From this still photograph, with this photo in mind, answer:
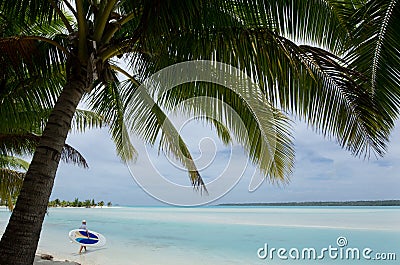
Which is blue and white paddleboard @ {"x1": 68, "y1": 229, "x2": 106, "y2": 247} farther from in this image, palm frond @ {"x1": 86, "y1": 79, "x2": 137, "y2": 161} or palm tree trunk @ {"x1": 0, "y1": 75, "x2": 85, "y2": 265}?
palm tree trunk @ {"x1": 0, "y1": 75, "x2": 85, "y2": 265}

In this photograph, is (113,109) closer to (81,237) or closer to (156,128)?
(156,128)

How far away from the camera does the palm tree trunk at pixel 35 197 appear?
2861 mm

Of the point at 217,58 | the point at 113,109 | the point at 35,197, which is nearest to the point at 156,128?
the point at 113,109

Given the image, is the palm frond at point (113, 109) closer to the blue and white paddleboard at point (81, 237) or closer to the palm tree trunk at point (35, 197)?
the palm tree trunk at point (35, 197)

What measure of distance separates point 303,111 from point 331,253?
15068mm

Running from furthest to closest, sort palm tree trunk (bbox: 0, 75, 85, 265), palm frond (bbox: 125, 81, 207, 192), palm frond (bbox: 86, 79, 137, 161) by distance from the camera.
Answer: palm frond (bbox: 86, 79, 137, 161)
palm frond (bbox: 125, 81, 207, 192)
palm tree trunk (bbox: 0, 75, 85, 265)

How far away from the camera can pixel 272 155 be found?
4.45 m

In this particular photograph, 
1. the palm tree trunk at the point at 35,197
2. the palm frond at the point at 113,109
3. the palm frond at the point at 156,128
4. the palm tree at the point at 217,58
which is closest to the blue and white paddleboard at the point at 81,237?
the palm frond at the point at 113,109

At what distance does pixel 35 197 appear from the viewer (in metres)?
2.98

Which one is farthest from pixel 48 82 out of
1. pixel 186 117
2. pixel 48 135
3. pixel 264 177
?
pixel 264 177

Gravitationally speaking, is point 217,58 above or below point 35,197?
above

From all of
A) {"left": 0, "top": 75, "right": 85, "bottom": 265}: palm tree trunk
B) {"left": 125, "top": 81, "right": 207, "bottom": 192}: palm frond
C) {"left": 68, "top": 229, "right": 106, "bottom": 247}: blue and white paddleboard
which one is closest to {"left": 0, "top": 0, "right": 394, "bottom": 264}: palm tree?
{"left": 0, "top": 75, "right": 85, "bottom": 265}: palm tree trunk

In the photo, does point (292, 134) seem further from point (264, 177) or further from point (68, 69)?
point (68, 69)

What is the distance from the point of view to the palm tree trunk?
2.86 metres
